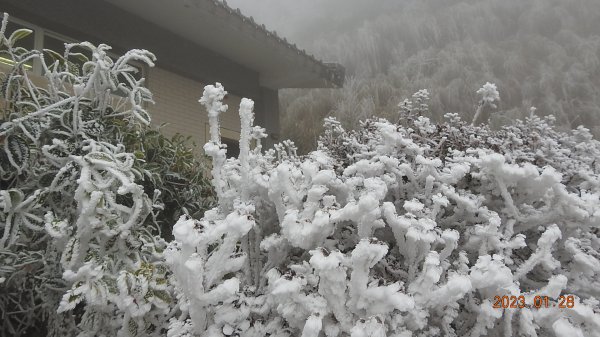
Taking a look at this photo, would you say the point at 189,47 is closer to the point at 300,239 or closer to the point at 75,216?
the point at 75,216

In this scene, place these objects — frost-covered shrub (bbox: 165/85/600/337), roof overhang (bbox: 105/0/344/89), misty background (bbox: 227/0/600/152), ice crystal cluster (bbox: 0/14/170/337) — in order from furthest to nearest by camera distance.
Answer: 1. misty background (bbox: 227/0/600/152)
2. roof overhang (bbox: 105/0/344/89)
3. ice crystal cluster (bbox: 0/14/170/337)
4. frost-covered shrub (bbox: 165/85/600/337)

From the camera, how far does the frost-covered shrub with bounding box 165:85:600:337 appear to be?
1316 millimetres

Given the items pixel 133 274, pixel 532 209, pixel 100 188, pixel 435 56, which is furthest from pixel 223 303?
pixel 435 56

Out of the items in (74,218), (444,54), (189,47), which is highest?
(444,54)

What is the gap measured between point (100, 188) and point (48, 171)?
1.93ft

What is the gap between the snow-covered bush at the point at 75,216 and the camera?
67.9 inches

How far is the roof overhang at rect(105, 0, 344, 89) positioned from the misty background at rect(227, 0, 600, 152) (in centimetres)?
278

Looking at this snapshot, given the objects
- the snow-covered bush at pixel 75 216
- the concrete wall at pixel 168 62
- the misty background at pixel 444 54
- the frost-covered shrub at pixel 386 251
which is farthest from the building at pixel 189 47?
the frost-covered shrub at pixel 386 251

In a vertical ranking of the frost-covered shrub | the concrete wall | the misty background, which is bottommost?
the frost-covered shrub

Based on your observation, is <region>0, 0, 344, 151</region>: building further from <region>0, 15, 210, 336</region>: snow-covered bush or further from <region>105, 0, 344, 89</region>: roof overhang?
<region>0, 15, 210, 336</region>: snow-covered bush

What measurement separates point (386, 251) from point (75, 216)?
1640mm

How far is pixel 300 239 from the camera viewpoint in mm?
1422

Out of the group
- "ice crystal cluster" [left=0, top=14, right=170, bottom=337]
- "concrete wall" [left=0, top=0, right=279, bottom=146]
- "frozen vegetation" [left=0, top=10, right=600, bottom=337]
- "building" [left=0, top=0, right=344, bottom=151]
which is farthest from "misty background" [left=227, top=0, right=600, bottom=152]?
"frozen vegetation" [left=0, top=10, right=600, bottom=337]

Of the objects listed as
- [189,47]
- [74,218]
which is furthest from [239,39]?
[74,218]
